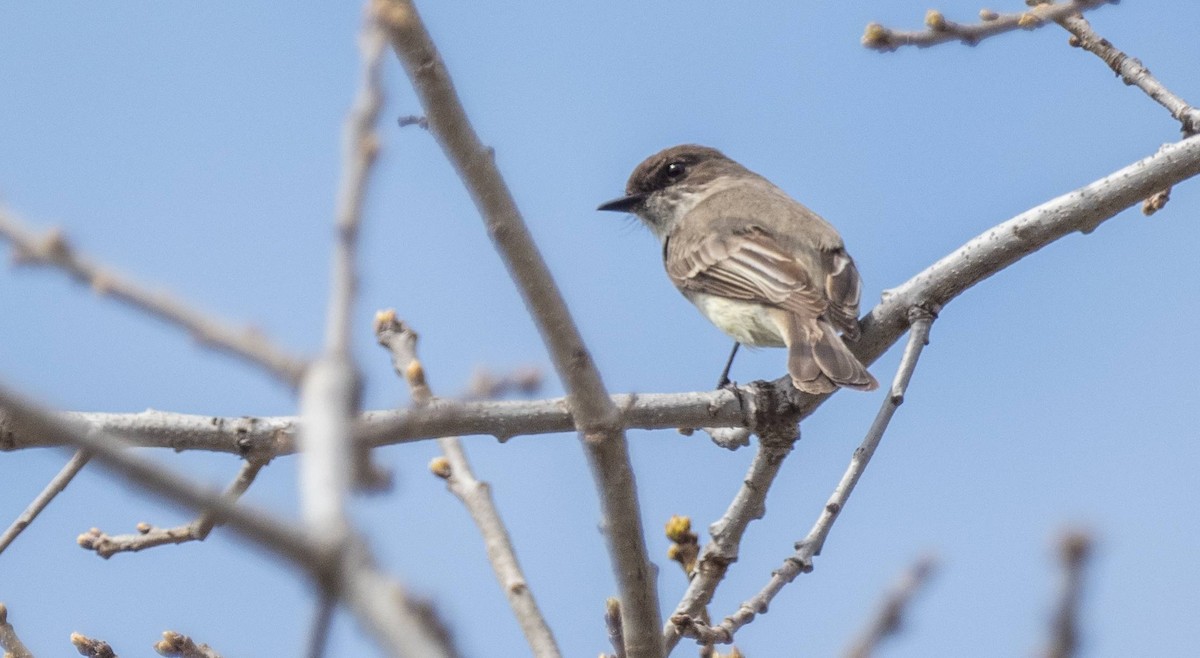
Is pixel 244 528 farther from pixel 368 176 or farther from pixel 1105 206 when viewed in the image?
Answer: pixel 1105 206

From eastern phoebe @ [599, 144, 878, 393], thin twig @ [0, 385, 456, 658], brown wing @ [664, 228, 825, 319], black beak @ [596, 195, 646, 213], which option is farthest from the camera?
black beak @ [596, 195, 646, 213]

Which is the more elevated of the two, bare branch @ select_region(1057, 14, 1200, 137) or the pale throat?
bare branch @ select_region(1057, 14, 1200, 137)

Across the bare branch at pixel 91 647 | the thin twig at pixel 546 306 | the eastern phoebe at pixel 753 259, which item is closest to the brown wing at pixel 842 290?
the eastern phoebe at pixel 753 259

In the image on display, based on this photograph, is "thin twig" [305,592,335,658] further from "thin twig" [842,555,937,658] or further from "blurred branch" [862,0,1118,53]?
"blurred branch" [862,0,1118,53]

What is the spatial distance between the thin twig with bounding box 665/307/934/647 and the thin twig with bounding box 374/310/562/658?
18.5 inches

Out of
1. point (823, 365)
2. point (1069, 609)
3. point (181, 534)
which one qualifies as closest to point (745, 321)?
point (823, 365)

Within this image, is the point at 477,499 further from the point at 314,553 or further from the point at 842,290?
the point at 314,553

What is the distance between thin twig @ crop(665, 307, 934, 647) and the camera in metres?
4.38

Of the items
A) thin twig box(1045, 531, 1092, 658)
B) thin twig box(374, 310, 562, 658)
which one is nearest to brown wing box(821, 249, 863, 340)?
thin twig box(374, 310, 562, 658)

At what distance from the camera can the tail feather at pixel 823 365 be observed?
5598 millimetres

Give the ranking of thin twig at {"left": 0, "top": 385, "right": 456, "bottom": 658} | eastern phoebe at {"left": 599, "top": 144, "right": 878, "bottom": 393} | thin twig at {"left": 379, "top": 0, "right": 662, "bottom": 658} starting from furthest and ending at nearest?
eastern phoebe at {"left": 599, "top": 144, "right": 878, "bottom": 393} < thin twig at {"left": 379, "top": 0, "right": 662, "bottom": 658} < thin twig at {"left": 0, "top": 385, "right": 456, "bottom": 658}

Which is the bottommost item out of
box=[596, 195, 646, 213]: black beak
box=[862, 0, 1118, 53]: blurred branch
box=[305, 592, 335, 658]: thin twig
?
box=[305, 592, 335, 658]: thin twig

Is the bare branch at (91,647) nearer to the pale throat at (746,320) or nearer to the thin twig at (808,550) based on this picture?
the thin twig at (808,550)

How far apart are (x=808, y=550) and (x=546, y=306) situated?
153 cm
